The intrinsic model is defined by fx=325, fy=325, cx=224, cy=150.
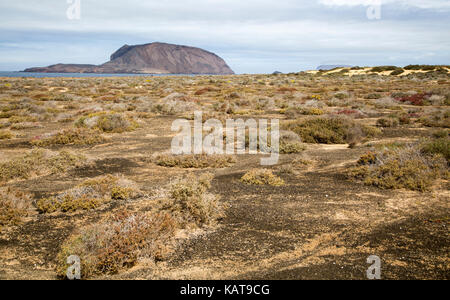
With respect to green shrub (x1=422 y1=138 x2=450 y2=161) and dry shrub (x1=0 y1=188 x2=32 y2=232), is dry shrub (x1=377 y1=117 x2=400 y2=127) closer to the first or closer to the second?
green shrub (x1=422 y1=138 x2=450 y2=161)

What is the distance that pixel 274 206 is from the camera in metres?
7.12

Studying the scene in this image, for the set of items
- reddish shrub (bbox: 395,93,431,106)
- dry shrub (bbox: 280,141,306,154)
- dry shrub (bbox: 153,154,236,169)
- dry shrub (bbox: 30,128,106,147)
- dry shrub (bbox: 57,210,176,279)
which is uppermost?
reddish shrub (bbox: 395,93,431,106)

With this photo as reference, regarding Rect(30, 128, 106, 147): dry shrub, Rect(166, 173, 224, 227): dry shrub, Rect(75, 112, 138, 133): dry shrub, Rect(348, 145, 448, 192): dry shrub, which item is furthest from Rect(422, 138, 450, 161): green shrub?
Rect(75, 112, 138, 133): dry shrub

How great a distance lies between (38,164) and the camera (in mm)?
10141

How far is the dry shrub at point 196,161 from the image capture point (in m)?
10.6

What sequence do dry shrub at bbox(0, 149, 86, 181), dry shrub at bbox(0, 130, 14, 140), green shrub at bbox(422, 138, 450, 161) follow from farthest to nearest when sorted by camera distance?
1. dry shrub at bbox(0, 130, 14, 140)
2. dry shrub at bbox(0, 149, 86, 181)
3. green shrub at bbox(422, 138, 450, 161)

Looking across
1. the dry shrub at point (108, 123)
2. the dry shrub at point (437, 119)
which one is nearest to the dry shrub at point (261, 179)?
the dry shrub at point (108, 123)

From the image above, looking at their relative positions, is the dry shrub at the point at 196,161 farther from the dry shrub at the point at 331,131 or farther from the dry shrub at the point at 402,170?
the dry shrub at the point at 331,131

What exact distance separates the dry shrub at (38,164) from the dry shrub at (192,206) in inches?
200

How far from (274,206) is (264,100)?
20.3 meters

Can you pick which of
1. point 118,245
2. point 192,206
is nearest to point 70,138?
point 192,206

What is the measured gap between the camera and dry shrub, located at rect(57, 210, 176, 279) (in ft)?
15.4

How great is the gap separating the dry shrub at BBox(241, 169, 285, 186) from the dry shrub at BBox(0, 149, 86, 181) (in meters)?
5.63
